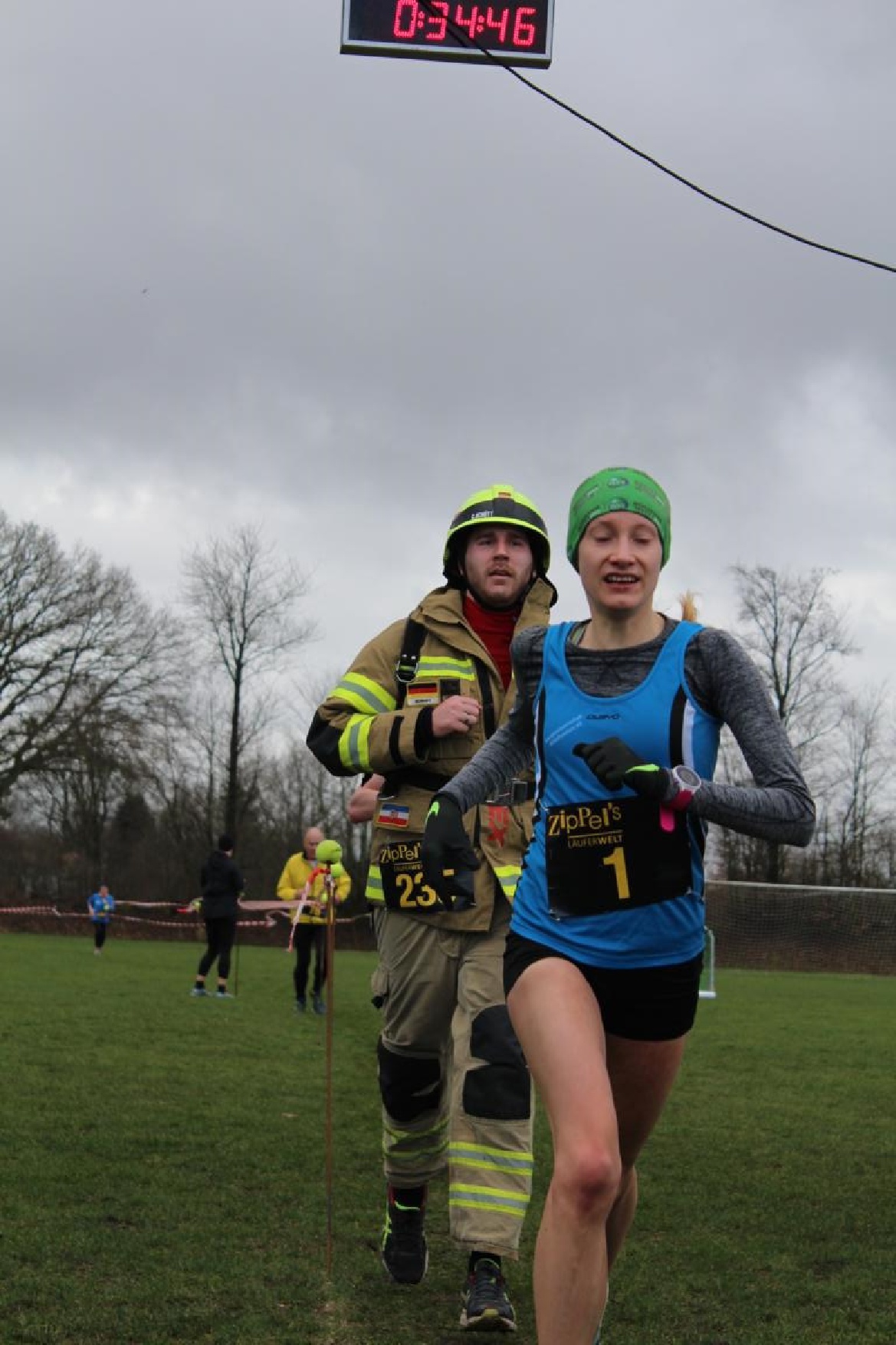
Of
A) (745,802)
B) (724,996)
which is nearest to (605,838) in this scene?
(745,802)

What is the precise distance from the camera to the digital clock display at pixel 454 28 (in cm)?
915

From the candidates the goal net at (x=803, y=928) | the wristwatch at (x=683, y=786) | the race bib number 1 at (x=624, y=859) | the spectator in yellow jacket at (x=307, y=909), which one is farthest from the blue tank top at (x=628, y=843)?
the goal net at (x=803, y=928)

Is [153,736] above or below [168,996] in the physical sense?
above

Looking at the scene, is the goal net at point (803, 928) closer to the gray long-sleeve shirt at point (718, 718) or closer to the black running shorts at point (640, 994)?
the gray long-sleeve shirt at point (718, 718)

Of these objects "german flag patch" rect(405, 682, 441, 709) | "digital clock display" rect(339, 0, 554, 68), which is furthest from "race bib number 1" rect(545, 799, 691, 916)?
"digital clock display" rect(339, 0, 554, 68)

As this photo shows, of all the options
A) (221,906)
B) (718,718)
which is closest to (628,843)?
(718,718)

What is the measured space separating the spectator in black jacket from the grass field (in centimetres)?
413

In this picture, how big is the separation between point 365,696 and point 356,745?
265 mm

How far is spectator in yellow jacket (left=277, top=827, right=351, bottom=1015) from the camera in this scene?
15.4 meters

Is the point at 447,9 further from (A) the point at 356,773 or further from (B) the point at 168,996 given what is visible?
(B) the point at 168,996

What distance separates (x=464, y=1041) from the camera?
181 inches

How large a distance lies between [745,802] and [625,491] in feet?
2.72

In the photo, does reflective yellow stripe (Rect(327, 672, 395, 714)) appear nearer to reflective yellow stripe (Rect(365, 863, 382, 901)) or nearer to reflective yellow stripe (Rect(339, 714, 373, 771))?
reflective yellow stripe (Rect(339, 714, 373, 771))

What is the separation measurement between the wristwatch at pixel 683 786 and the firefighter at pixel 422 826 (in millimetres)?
1429
